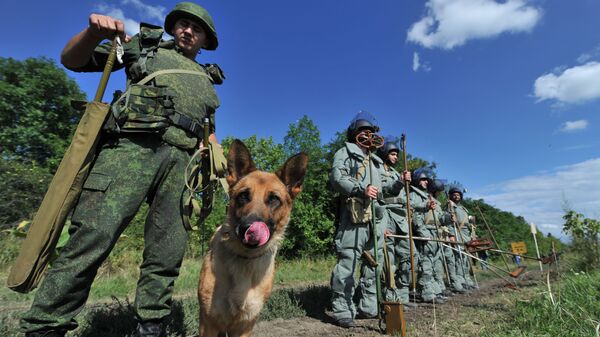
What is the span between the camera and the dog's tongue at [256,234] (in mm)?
2412

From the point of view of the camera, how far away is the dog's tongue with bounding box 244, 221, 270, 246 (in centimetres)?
241

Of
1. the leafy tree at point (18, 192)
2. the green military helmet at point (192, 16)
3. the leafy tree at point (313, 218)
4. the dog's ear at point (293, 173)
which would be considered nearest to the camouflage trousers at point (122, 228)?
the dog's ear at point (293, 173)

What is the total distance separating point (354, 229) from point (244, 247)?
2.90m

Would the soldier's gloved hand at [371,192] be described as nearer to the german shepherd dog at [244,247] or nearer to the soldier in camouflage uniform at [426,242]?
the german shepherd dog at [244,247]

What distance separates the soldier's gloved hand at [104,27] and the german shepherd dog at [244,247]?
1232 millimetres

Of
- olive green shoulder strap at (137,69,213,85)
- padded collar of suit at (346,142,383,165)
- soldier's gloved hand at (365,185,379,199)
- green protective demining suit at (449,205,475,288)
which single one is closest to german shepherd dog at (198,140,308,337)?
olive green shoulder strap at (137,69,213,85)

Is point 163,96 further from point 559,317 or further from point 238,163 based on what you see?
point 559,317

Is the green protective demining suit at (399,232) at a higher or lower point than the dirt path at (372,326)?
higher

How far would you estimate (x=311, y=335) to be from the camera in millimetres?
4414

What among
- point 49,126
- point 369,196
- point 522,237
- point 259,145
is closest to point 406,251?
A: point 369,196

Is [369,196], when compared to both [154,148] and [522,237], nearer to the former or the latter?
[154,148]

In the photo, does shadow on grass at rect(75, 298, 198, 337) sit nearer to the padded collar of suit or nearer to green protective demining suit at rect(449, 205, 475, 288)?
the padded collar of suit

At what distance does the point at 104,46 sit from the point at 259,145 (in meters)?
20.7

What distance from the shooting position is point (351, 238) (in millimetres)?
5316
